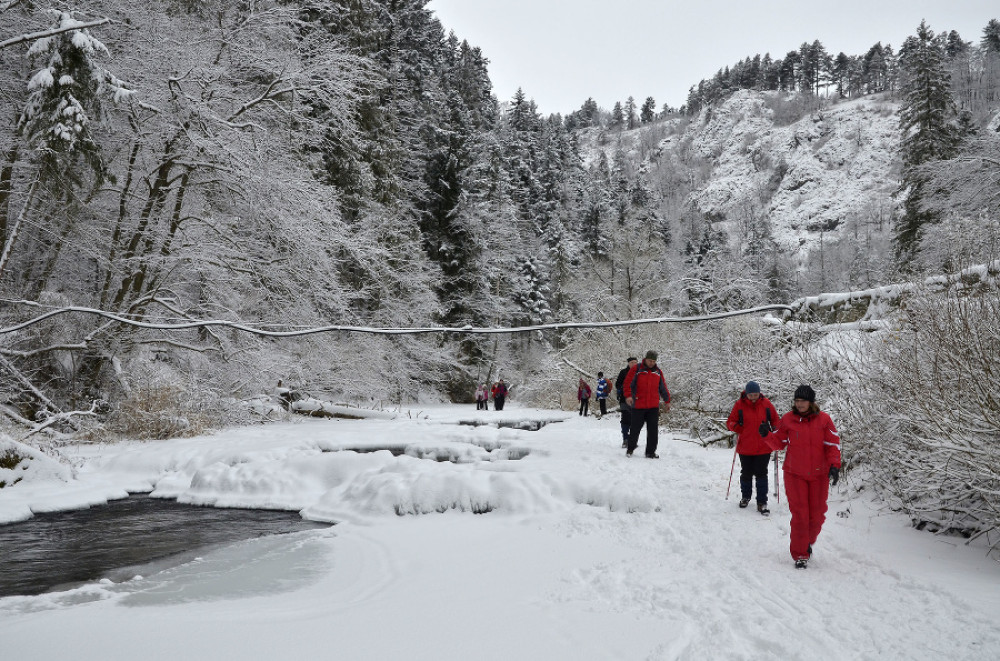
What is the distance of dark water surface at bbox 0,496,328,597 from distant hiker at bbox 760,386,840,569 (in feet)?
17.3

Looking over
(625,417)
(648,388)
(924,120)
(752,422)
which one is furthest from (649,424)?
(924,120)

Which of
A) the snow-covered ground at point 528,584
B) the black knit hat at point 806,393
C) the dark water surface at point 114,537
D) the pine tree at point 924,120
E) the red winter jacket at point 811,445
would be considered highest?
the pine tree at point 924,120

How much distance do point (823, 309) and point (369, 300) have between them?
1989cm

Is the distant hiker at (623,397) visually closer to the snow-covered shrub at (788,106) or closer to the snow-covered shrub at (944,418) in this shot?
the snow-covered shrub at (944,418)

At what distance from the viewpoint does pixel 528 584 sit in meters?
4.38

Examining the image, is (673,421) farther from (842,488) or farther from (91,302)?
(91,302)

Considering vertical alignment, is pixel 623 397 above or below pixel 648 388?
below

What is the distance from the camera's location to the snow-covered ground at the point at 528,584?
329 centimetres

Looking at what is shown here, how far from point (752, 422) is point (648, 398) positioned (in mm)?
3171

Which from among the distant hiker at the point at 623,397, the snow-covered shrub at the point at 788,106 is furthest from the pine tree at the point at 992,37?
the distant hiker at the point at 623,397

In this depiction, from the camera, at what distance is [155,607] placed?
4.10 m

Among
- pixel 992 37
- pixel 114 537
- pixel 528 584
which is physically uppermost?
pixel 992 37

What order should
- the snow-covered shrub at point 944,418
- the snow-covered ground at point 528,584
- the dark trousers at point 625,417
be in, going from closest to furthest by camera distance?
the snow-covered ground at point 528,584 < the snow-covered shrub at point 944,418 < the dark trousers at point 625,417

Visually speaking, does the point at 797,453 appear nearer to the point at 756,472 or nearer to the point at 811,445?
the point at 811,445
